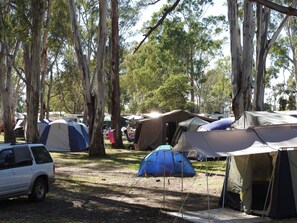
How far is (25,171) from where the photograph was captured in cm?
1048

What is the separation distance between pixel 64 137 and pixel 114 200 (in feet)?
53.1

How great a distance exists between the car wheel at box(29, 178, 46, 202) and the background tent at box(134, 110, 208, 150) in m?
16.4

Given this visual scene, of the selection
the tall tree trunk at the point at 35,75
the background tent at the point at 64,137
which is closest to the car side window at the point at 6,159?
the tall tree trunk at the point at 35,75

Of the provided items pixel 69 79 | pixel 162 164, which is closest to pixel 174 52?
pixel 69 79

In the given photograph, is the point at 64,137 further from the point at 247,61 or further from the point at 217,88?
the point at 217,88

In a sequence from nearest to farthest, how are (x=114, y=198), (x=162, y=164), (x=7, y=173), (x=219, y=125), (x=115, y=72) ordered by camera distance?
(x=7, y=173) → (x=114, y=198) → (x=162, y=164) → (x=219, y=125) → (x=115, y=72)

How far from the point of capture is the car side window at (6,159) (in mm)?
9989

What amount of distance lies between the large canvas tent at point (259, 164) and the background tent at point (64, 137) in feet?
58.3

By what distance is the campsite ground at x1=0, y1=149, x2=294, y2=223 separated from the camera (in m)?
9.67

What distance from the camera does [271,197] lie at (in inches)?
361

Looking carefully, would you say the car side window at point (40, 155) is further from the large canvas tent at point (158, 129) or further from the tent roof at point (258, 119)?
the large canvas tent at point (158, 129)

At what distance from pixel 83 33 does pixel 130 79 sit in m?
21.0

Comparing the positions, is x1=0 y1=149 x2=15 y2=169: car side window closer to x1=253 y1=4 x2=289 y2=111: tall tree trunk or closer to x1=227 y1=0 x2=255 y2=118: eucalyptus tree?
x1=227 y1=0 x2=255 y2=118: eucalyptus tree

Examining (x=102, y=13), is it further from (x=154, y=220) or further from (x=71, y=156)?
(x=154, y=220)
